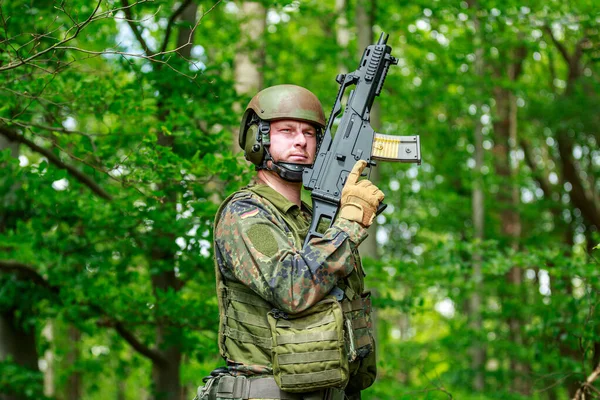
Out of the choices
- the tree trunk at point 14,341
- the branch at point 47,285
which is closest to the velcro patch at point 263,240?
the branch at point 47,285

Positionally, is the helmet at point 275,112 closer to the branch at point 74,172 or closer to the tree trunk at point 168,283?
the tree trunk at point 168,283

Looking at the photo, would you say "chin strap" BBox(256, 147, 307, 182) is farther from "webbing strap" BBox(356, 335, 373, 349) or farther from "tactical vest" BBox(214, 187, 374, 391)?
"webbing strap" BBox(356, 335, 373, 349)

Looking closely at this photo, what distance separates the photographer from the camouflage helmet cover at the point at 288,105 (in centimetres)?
388

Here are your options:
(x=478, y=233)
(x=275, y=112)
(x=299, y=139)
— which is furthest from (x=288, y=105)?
(x=478, y=233)

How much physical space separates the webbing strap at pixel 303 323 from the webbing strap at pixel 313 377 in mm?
219

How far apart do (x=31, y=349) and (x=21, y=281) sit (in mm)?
2041

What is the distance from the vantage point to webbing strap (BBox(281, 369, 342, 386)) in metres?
3.32

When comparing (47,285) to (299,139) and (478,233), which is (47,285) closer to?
(299,139)

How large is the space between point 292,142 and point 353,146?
331 millimetres

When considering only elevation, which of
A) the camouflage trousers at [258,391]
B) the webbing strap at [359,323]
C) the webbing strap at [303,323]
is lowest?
the camouflage trousers at [258,391]

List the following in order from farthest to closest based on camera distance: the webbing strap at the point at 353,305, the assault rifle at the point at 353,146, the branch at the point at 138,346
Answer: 1. the branch at the point at 138,346
2. the assault rifle at the point at 353,146
3. the webbing strap at the point at 353,305

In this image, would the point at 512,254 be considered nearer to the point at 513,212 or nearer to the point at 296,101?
the point at 296,101

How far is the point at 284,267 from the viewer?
332 cm

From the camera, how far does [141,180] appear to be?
5.40 m
